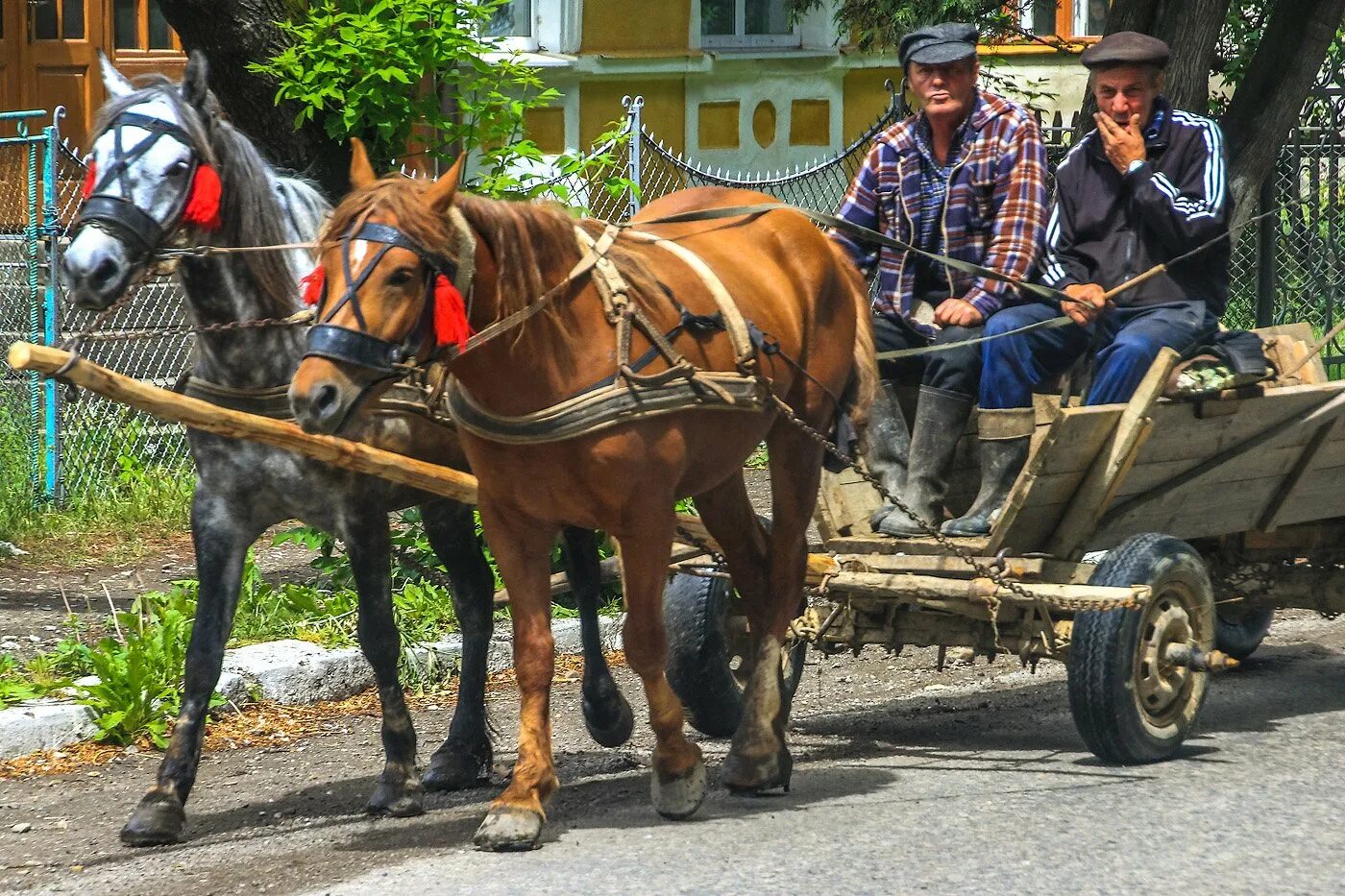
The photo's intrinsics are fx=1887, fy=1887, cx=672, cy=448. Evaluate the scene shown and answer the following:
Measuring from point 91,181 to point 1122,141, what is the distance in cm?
344

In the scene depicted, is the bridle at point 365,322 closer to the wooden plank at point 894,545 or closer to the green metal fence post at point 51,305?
the wooden plank at point 894,545

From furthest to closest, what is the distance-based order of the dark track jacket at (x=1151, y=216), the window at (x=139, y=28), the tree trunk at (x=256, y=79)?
the window at (x=139, y=28) → the tree trunk at (x=256, y=79) → the dark track jacket at (x=1151, y=216)

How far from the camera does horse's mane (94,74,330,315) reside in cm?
555

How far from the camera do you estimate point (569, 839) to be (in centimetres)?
517

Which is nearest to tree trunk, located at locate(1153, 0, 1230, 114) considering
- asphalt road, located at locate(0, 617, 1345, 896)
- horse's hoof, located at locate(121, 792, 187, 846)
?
asphalt road, located at locate(0, 617, 1345, 896)

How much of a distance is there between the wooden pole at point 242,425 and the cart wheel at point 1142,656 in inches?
76.4

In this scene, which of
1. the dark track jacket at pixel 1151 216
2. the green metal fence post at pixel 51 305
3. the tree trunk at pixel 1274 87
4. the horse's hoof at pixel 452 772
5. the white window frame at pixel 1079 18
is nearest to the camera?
the horse's hoof at pixel 452 772

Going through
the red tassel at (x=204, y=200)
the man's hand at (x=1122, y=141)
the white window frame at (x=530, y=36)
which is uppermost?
the white window frame at (x=530, y=36)

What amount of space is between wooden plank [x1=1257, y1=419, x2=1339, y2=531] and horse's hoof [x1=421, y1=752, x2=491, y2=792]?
289 cm

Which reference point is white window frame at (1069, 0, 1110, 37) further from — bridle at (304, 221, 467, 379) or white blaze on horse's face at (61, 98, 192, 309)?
bridle at (304, 221, 467, 379)

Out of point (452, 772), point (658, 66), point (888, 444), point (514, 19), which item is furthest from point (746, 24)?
point (452, 772)

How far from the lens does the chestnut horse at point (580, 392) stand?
468 cm

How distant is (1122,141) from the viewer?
6.56 metres

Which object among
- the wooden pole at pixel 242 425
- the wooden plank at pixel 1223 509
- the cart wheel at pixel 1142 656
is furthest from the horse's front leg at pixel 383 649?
the wooden plank at pixel 1223 509
